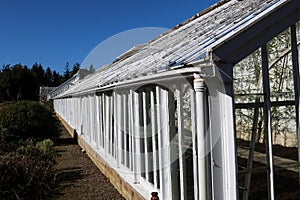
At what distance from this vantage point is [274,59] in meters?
3.27

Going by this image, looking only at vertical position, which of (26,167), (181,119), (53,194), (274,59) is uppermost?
(274,59)

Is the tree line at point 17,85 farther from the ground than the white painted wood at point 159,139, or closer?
farther from the ground

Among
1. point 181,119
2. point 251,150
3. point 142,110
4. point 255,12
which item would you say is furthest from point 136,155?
point 255,12

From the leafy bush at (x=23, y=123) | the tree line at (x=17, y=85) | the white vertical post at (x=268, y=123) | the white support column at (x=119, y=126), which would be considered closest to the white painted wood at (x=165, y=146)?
the white vertical post at (x=268, y=123)

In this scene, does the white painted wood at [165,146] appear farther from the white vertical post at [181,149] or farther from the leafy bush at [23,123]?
the leafy bush at [23,123]

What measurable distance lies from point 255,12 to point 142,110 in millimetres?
2839

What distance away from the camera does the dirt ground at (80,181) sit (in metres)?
6.26

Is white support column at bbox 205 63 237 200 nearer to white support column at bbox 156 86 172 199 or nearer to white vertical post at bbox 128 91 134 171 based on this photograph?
white support column at bbox 156 86 172 199

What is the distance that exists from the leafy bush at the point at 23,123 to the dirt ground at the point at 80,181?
266 cm

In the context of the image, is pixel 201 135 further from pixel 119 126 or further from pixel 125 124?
pixel 119 126

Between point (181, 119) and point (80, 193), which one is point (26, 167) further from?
point (181, 119)

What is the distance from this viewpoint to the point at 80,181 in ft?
24.3

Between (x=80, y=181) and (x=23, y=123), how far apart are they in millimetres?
6298

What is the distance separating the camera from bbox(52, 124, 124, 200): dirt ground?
6262 mm
